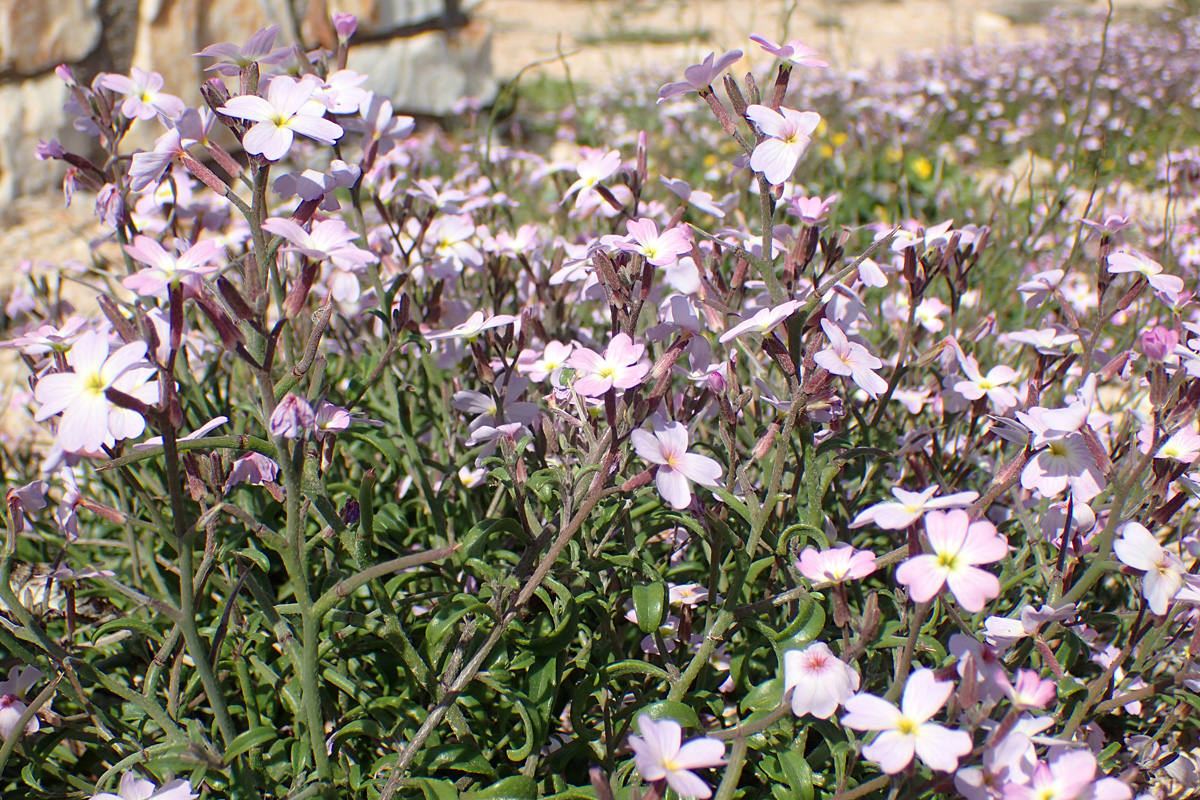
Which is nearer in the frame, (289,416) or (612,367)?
(289,416)

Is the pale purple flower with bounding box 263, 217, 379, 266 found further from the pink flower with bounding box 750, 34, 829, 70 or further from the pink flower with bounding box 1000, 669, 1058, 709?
the pink flower with bounding box 1000, 669, 1058, 709

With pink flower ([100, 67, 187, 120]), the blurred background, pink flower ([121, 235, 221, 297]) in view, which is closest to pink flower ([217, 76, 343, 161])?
pink flower ([121, 235, 221, 297])

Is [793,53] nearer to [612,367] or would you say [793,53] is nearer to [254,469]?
[612,367]

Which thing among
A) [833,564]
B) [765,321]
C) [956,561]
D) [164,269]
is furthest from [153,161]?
[956,561]

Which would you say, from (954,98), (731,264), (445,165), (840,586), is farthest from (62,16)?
(954,98)

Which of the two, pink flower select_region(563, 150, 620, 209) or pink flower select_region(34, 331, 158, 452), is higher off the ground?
pink flower select_region(563, 150, 620, 209)

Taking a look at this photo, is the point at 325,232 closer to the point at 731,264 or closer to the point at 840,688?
the point at 840,688

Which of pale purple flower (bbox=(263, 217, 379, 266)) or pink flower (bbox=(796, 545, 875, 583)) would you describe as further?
pink flower (bbox=(796, 545, 875, 583))
